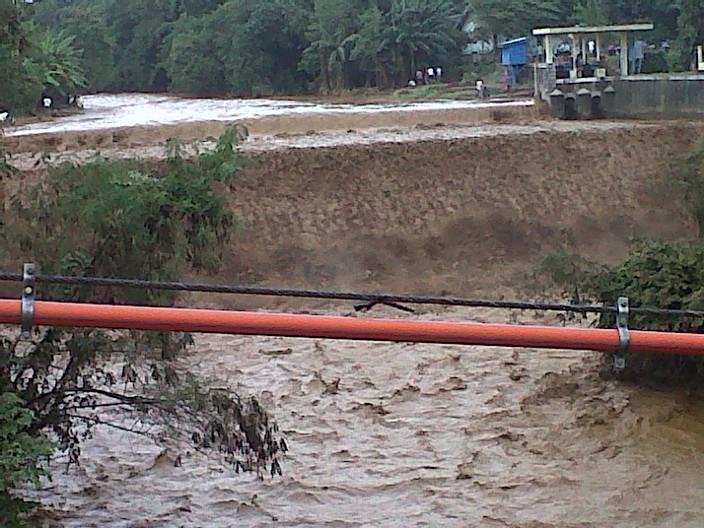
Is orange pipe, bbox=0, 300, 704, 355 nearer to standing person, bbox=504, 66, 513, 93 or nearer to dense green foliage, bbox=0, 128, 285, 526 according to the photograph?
dense green foliage, bbox=0, 128, 285, 526

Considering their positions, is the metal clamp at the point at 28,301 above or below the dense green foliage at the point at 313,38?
below

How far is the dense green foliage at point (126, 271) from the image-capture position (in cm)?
721

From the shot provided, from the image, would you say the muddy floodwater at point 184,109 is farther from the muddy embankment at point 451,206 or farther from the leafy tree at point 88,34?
the muddy embankment at point 451,206

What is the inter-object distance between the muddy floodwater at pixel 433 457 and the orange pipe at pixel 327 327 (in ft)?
18.5

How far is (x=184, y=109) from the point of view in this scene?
35344mm

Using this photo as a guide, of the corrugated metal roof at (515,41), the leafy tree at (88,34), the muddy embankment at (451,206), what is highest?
the leafy tree at (88,34)

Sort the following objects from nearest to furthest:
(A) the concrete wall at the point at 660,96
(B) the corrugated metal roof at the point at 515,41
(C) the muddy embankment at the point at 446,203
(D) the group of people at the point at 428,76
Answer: (C) the muddy embankment at the point at 446,203, (A) the concrete wall at the point at 660,96, (B) the corrugated metal roof at the point at 515,41, (D) the group of people at the point at 428,76

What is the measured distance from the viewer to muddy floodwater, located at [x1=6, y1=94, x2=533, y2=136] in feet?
90.1

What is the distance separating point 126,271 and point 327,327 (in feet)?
16.2

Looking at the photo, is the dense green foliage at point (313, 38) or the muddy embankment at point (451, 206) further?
the dense green foliage at point (313, 38)

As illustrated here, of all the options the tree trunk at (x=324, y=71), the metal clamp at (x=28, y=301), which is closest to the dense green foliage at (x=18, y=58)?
the metal clamp at (x=28, y=301)

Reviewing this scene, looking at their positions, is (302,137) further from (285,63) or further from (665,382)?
(285,63)

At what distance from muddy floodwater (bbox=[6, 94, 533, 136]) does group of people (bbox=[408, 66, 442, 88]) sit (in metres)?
4.93

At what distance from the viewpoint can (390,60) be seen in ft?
133
